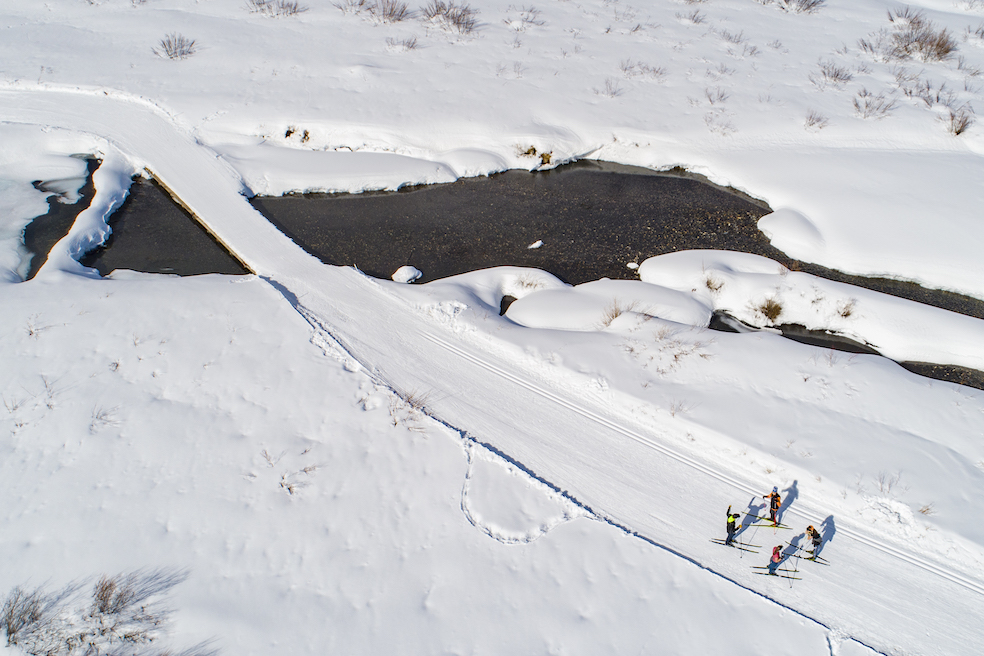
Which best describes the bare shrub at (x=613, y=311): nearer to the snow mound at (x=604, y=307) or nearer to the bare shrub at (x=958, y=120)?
the snow mound at (x=604, y=307)

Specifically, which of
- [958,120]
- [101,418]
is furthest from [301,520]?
[958,120]

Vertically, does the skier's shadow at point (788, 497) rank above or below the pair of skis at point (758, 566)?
above

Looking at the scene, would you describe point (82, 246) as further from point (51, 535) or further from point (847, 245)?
point (847, 245)

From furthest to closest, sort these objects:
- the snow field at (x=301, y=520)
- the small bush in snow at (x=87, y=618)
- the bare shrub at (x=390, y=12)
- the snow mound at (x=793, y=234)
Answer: the bare shrub at (x=390, y=12) < the snow mound at (x=793, y=234) < the snow field at (x=301, y=520) < the small bush in snow at (x=87, y=618)

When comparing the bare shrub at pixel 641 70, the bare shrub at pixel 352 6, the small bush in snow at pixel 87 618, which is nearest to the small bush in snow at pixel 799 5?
the bare shrub at pixel 641 70

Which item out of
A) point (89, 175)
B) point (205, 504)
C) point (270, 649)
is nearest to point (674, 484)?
point (270, 649)

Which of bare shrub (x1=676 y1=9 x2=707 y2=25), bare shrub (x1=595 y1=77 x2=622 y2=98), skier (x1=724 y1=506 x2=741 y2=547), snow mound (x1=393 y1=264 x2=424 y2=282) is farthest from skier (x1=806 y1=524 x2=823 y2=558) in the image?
bare shrub (x1=676 y1=9 x2=707 y2=25)
